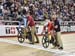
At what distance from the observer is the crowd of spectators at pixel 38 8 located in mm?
25766

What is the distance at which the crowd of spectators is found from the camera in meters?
25.8

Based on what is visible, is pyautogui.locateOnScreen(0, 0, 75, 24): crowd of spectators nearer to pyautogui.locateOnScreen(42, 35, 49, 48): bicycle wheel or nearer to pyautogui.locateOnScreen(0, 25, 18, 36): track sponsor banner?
pyautogui.locateOnScreen(0, 25, 18, 36): track sponsor banner

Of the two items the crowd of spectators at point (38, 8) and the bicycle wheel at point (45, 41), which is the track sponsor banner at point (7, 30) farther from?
the bicycle wheel at point (45, 41)

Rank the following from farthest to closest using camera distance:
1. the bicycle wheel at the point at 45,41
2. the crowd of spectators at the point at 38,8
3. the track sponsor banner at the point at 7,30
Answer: the crowd of spectators at the point at 38,8
the track sponsor banner at the point at 7,30
the bicycle wheel at the point at 45,41

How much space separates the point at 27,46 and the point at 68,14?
1380 cm

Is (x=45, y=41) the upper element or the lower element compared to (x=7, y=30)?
upper

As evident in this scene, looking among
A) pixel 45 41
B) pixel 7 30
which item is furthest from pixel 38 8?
pixel 45 41

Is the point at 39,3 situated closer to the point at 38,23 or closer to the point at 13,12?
the point at 38,23

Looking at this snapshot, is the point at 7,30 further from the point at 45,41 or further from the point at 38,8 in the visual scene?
the point at 45,41

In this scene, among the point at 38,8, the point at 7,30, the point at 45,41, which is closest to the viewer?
the point at 45,41

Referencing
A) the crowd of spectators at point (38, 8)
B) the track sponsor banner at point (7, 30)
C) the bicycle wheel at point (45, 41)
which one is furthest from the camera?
the crowd of spectators at point (38, 8)

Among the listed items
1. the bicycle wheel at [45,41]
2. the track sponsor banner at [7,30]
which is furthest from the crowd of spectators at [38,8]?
the bicycle wheel at [45,41]

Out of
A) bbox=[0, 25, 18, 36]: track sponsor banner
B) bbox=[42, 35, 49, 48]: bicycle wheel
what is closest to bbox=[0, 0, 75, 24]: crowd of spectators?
bbox=[0, 25, 18, 36]: track sponsor banner

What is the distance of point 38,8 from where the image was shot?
29297 millimetres
